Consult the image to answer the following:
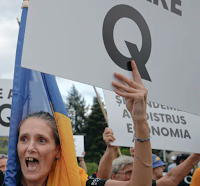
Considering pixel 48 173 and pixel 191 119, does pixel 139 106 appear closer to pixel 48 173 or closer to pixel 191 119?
pixel 48 173

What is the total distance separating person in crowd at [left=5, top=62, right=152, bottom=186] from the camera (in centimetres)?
168

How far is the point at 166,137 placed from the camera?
3738 millimetres

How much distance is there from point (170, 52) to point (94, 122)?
46.8 meters

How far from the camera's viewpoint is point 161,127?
3830mm

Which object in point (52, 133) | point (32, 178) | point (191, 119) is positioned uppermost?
point (191, 119)

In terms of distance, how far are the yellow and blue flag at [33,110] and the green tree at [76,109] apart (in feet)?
181

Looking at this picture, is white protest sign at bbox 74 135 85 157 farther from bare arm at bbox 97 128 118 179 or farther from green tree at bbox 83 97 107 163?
green tree at bbox 83 97 107 163

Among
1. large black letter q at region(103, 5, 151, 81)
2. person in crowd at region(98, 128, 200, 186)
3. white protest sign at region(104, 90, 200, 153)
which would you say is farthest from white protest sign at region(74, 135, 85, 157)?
large black letter q at region(103, 5, 151, 81)

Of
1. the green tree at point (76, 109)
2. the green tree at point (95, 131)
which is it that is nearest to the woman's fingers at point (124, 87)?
the green tree at point (95, 131)

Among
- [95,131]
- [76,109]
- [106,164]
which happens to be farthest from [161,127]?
[76,109]

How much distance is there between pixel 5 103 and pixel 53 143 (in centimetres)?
368

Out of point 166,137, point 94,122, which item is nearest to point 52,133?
point 166,137

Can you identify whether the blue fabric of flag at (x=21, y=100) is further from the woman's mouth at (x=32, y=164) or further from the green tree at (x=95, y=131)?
the green tree at (x=95, y=131)

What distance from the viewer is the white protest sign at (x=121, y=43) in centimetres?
147
